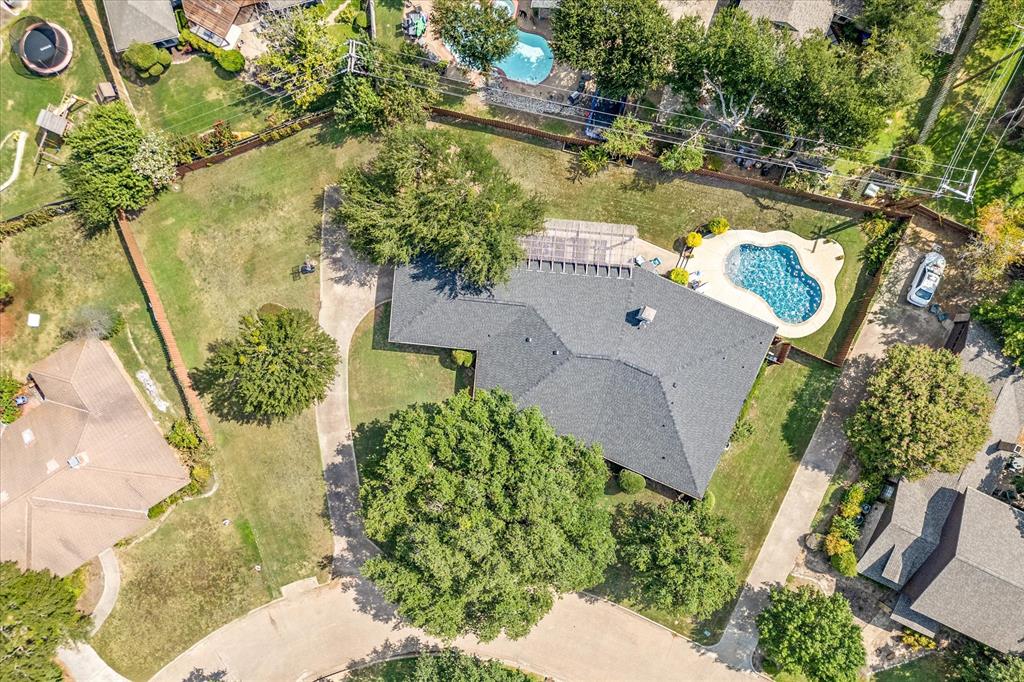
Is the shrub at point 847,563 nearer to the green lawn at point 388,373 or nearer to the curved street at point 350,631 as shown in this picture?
the curved street at point 350,631

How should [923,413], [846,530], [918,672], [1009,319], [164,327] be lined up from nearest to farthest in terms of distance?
1. [923,413]
2. [1009,319]
3. [846,530]
4. [918,672]
5. [164,327]

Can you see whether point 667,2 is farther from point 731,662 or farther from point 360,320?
point 731,662

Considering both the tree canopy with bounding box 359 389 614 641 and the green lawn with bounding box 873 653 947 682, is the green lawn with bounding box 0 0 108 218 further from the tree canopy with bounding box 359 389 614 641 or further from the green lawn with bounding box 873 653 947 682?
the green lawn with bounding box 873 653 947 682

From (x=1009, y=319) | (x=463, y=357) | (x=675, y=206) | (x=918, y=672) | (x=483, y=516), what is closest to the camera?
(x=483, y=516)

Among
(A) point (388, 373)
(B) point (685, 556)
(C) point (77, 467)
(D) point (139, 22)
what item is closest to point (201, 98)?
(D) point (139, 22)

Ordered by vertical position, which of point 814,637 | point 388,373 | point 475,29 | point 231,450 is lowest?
point 231,450

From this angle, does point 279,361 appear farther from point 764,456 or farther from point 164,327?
point 764,456

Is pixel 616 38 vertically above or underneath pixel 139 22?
above

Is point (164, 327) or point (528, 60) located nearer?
point (528, 60)
